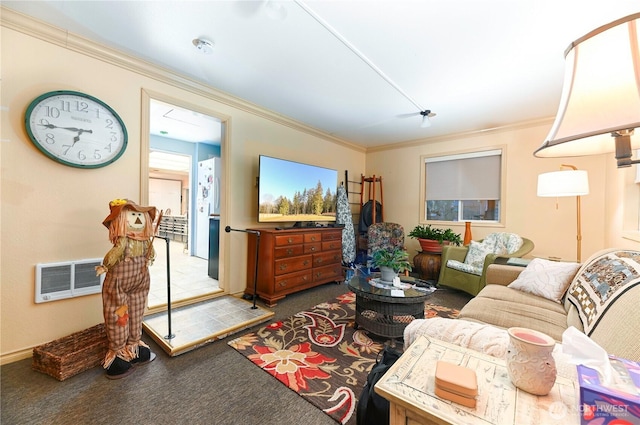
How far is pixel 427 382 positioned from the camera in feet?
2.46

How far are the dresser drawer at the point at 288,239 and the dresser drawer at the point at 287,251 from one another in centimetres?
5

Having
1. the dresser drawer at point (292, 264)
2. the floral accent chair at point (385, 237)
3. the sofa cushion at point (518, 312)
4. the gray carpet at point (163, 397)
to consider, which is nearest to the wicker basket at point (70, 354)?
the gray carpet at point (163, 397)

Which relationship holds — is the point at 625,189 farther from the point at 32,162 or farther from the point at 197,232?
the point at 197,232

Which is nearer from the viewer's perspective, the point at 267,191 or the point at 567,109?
the point at 567,109

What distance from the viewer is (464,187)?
4.16 metres

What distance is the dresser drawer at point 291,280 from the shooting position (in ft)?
9.70

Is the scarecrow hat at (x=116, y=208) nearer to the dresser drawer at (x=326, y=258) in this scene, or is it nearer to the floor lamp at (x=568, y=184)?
the dresser drawer at (x=326, y=258)

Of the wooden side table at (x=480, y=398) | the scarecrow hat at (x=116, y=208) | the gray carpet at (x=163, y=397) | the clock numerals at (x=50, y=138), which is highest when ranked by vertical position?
the clock numerals at (x=50, y=138)

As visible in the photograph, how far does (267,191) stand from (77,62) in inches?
78.0

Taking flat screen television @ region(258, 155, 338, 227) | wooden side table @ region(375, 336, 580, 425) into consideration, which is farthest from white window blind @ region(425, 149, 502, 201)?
wooden side table @ region(375, 336, 580, 425)

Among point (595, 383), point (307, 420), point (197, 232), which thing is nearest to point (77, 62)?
point (307, 420)

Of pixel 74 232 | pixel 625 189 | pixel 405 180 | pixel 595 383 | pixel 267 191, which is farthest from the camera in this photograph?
pixel 405 180

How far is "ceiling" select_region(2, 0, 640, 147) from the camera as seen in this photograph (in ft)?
5.47

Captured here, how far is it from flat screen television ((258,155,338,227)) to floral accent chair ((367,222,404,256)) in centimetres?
82
